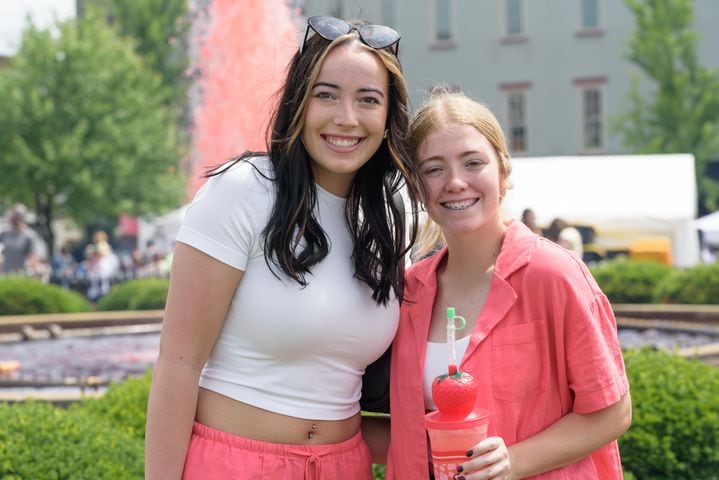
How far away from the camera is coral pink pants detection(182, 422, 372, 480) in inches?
108

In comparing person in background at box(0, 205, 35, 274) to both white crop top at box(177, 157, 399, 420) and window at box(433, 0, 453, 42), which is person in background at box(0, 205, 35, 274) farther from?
window at box(433, 0, 453, 42)

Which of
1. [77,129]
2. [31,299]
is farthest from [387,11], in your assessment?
[31,299]

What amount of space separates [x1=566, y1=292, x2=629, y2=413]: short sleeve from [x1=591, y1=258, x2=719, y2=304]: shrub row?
492 inches

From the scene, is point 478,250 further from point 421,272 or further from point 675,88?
point 675,88

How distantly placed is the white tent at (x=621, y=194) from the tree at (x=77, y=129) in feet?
45.7

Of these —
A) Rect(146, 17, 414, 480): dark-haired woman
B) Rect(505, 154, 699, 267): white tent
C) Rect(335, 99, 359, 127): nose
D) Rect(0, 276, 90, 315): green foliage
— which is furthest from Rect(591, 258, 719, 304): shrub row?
Rect(335, 99, 359, 127): nose

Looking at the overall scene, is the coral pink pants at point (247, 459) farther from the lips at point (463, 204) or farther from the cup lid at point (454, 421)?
the lips at point (463, 204)

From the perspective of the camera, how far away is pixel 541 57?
35.9 metres

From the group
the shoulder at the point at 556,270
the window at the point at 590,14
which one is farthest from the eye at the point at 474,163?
the window at the point at 590,14

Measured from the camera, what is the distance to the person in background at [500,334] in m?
2.68

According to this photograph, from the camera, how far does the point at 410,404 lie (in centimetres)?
292

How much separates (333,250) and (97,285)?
18433 mm

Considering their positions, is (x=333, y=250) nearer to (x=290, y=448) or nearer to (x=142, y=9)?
(x=290, y=448)

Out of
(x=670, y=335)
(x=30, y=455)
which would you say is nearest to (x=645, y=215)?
(x=670, y=335)
